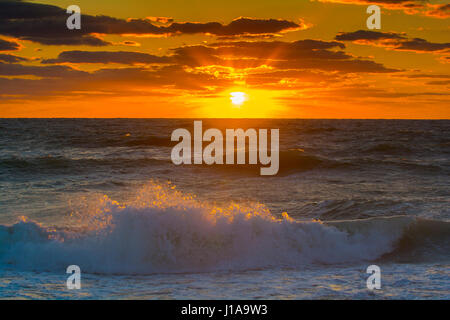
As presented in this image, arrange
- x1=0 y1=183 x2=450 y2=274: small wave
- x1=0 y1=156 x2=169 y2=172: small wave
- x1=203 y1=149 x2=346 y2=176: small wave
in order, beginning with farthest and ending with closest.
→ x1=203 y1=149 x2=346 y2=176: small wave, x1=0 y1=156 x2=169 y2=172: small wave, x1=0 y1=183 x2=450 y2=274: small wave

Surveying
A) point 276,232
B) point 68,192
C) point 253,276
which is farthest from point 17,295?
point 68,192

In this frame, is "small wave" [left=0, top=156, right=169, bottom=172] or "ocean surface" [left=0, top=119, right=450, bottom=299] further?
"small wave" [left=0, top=156, right=169, bottom=172]

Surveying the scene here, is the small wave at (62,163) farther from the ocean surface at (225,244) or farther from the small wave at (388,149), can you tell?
the small wave at (388,149)

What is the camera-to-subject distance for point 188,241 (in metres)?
8.66

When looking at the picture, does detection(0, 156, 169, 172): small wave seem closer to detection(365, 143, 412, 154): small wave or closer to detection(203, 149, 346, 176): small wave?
detection(203, 149, 346, 176): small wave

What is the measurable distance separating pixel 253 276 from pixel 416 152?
27529 mm

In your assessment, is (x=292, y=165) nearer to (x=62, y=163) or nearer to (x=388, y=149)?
(x=388, y=149)

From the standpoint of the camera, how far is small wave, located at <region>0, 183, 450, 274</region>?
8117mm

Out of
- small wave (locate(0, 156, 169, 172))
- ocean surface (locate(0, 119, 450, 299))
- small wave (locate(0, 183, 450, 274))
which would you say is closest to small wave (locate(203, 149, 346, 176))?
small wave (locate(0, 156, 169, 172))

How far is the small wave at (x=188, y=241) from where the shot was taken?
8117 millimetres

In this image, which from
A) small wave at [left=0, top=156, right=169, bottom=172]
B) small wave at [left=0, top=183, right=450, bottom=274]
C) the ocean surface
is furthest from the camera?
small wave at [left=0, top=156, right=169, bottom=172]

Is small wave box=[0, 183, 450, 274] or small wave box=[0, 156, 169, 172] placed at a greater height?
small wave box=[0, 156, 169, 172]
